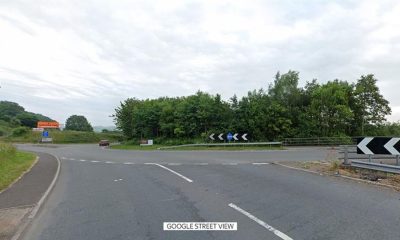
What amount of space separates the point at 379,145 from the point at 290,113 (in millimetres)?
37378

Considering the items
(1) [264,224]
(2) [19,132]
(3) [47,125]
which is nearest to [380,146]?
(1) [264,224]

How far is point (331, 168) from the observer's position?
49.3 feet

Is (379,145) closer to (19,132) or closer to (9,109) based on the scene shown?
(19,132)

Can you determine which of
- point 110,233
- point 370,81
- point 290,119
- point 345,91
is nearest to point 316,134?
point 290,119

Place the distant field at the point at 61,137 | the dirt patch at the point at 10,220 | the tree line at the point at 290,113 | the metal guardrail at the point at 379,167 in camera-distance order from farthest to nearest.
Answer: the distant field at the point at 61,137 → the tree line at the point at 290,113 → the metal guardrail at the point at 379,167 → the dirt patch at the point at 10,220

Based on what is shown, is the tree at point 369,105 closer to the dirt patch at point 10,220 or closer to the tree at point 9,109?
the dirt patch at point 10,220

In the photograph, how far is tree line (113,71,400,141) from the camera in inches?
1880

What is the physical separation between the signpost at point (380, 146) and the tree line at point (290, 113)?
32.7 metres

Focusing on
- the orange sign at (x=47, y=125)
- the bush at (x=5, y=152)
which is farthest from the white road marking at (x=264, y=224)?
the orange sign at (x=47, y=125)

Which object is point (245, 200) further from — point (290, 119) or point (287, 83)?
point (287, 83)

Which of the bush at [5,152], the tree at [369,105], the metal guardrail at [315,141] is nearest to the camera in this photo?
the bush at [5,152]

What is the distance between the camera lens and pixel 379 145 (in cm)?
1334

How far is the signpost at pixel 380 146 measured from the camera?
12.8 m

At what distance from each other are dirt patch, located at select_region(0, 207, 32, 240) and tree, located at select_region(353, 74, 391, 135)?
51737 mm
